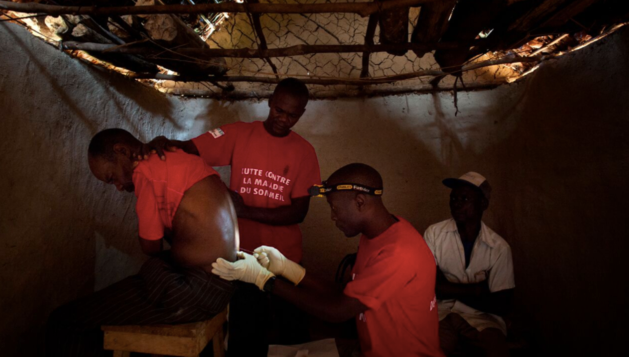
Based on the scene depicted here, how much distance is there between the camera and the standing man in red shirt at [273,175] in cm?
216

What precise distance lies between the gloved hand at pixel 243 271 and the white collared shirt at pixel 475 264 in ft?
4.38

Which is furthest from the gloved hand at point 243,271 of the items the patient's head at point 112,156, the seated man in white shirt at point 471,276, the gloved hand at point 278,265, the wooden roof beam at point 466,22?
the wooden roof beam at point 466,22

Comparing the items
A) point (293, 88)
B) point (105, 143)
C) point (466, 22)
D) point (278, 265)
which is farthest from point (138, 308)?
point (466, 22)

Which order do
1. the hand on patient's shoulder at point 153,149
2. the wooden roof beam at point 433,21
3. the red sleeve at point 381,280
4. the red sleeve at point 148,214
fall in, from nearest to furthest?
the red sleeve at point 381,280, the red sleeve at point 148,214, the hand on patient's shoulder at point 153,149, the wooden roof beam at point 433,21

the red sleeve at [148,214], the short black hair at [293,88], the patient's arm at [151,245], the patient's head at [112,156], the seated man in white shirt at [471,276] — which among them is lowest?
the seated man in white shirt at [471,276]

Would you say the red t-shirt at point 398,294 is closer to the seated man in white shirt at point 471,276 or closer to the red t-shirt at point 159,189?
the seated man in white shirt at point 471,276

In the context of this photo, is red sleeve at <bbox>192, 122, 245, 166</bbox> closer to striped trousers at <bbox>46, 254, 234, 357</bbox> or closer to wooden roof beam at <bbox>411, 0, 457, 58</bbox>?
striped trousers at <bbox>46, 254, 234, 357</bbox>

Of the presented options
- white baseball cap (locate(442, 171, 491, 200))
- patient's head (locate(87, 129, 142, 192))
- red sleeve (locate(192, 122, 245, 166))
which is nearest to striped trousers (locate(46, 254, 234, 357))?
patient's head (locate(87, 129, 142, 192))

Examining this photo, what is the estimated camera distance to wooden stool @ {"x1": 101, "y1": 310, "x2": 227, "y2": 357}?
4.61 ft

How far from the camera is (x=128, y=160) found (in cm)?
164

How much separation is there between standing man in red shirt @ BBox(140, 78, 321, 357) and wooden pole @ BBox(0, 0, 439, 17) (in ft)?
1.83

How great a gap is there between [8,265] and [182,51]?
5.28ft

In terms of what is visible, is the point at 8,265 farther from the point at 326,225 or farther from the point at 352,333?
the point at 326,225

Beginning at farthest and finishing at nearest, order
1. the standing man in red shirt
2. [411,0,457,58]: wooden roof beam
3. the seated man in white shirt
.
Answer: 1. the standing man in red shirt
2. the seated man in white shirt
3. [411,0,457,58]: wooden roof beam
